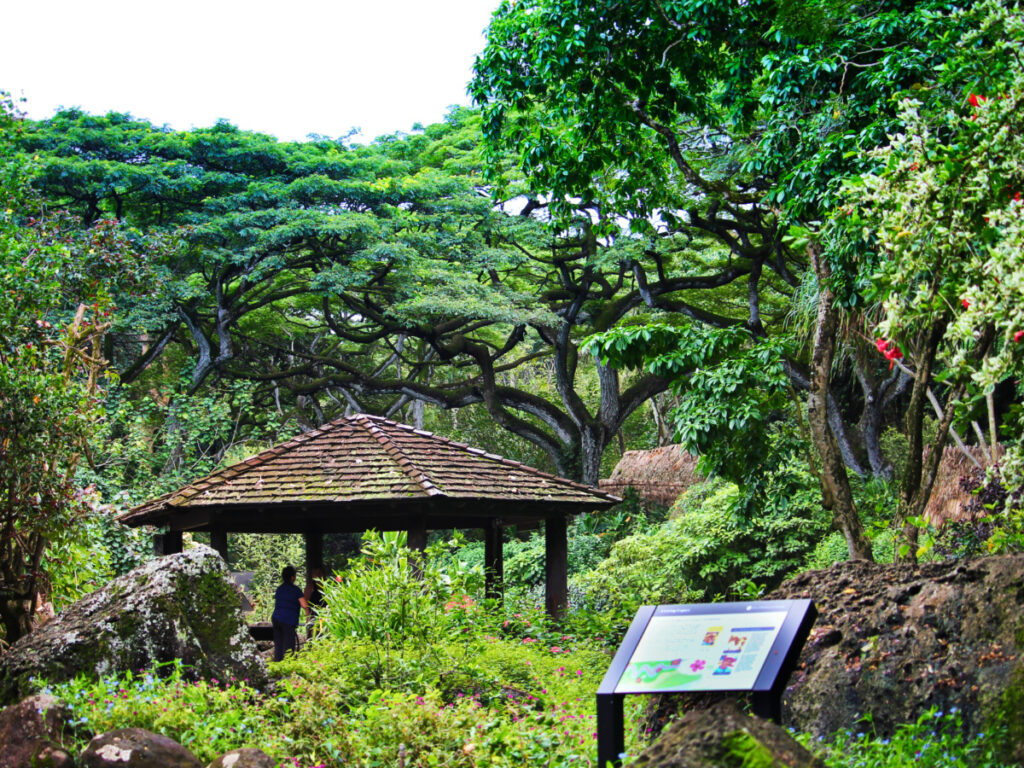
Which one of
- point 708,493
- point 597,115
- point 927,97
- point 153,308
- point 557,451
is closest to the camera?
point 927,97

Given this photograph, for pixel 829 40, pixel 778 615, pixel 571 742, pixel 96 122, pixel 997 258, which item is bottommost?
pixel 571 742

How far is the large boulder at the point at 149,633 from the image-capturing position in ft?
20.7

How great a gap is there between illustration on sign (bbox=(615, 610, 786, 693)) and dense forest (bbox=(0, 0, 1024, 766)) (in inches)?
41.4

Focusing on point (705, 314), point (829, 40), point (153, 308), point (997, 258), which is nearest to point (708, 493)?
point (705, 314)

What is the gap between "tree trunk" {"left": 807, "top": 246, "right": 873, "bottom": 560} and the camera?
25.4 feet

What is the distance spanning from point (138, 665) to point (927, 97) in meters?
7.07

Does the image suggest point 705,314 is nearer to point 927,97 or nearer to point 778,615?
point 927,97

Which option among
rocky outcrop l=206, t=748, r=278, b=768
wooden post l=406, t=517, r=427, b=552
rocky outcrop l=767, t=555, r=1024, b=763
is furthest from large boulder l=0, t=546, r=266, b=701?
wooden post l=406, t=517, r=427, b=552

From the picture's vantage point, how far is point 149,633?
6.56 metres

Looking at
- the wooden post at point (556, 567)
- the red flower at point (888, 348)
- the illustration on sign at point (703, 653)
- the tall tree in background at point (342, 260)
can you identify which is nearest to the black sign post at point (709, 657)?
the illustration on sign at point (703, 653)

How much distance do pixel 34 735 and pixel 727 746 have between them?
3803mm

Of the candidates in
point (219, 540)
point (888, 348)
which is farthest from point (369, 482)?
point (888, 348)

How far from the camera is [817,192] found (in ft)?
27.0

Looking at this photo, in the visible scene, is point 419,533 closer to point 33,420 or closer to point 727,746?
point 33,420
